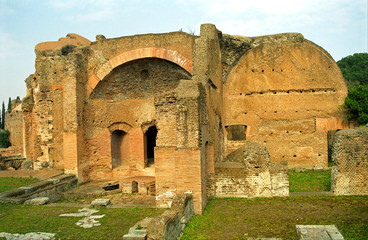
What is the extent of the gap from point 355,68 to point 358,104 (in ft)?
79.5

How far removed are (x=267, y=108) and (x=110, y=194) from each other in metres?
6.58

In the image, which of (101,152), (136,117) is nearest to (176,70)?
(136,117)

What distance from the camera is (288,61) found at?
38.7ft

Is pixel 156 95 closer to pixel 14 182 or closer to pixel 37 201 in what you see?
pixel 37 201

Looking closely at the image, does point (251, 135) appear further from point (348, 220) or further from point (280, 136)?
point (348, 220)

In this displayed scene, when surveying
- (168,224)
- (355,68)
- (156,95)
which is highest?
(355,68)

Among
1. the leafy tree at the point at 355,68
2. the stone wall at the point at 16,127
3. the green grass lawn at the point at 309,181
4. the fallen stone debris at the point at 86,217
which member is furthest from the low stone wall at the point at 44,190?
the leafy tree at the point at 355,68

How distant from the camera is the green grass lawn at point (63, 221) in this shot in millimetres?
5756

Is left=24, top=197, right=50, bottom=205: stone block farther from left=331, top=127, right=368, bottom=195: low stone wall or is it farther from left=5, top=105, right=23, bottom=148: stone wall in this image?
left=5, top=105, right=23, bottom=148: stone wall

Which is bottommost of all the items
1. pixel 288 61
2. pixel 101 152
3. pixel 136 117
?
pixel 101 152

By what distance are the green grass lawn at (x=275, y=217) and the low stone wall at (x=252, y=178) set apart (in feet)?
0.80

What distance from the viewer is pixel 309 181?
950 cm

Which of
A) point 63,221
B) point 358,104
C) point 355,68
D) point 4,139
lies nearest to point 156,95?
point 63,221

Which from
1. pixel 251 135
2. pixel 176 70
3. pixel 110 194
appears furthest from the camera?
pixel 251 135
